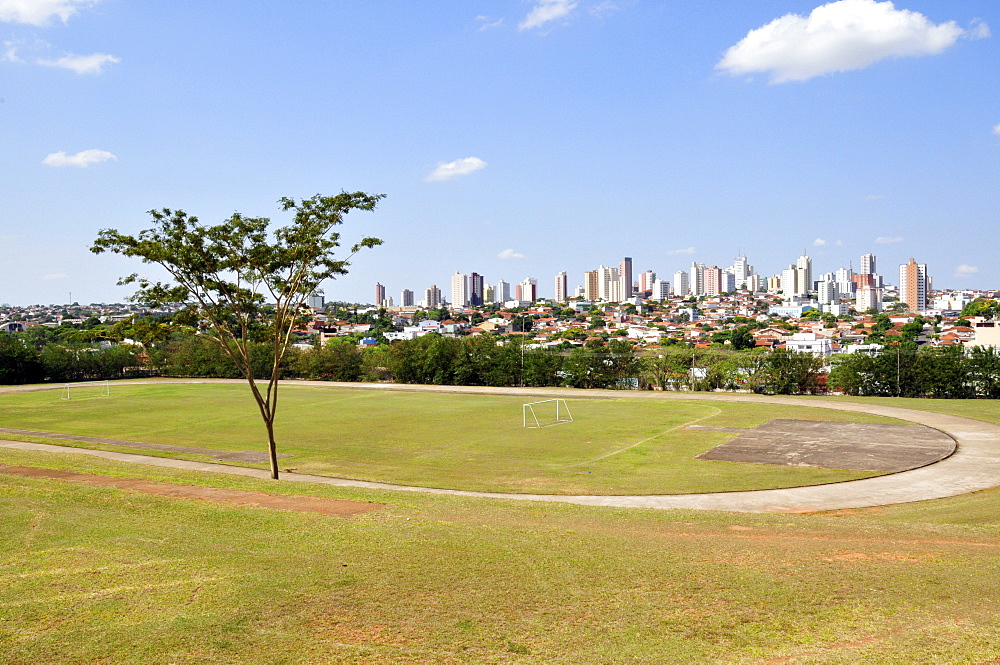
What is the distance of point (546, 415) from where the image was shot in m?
51.1

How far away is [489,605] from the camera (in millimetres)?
9930

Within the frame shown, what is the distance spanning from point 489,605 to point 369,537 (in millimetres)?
4210

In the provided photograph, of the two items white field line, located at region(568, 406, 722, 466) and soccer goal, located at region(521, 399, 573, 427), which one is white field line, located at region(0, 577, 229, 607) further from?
soccer goal, located at region(521, 399, 573, 427)

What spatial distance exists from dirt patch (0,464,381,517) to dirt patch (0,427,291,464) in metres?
13.4

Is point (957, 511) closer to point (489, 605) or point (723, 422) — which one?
point (489, 605)

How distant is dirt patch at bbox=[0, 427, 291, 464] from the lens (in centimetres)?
3372

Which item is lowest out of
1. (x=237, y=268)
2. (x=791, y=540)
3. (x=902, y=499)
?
(x=902, y=499)

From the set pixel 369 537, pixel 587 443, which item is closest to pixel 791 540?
pixel 369 537

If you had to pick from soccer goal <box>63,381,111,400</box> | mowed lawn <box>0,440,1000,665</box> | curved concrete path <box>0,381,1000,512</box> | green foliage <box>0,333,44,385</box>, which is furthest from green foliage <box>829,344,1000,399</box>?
green foliage <box>0,333,44,385</box>

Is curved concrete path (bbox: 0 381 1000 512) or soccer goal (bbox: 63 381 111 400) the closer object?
curved concrete path (bbox: 0 381 1000 512)

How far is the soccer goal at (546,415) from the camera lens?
1850 inches

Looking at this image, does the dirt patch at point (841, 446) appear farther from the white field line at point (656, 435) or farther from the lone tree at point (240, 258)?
the lone tree at point (240, 258)

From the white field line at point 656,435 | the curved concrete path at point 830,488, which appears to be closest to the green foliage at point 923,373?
the white field line at point 656,435

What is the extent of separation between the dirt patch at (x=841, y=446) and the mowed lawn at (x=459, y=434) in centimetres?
133
